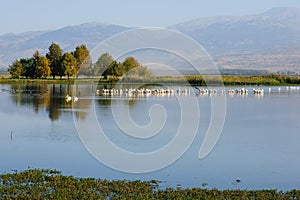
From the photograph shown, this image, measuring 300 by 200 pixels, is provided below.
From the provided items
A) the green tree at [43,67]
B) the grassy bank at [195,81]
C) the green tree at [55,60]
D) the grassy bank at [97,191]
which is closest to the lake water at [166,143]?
the grassy bank at [97,191]

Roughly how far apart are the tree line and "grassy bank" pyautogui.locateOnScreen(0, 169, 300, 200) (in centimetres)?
7394

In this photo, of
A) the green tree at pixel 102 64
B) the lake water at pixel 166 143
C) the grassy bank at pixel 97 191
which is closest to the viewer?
the grassy bank at pixel 97 191

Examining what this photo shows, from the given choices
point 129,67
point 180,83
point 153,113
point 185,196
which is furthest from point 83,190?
point 180,83

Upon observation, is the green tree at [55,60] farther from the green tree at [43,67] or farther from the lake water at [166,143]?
the lake water at [166,143]

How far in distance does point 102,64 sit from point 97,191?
290ft

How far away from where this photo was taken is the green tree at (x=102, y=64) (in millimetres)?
97287

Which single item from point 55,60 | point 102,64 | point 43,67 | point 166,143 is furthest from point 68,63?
point 166,143

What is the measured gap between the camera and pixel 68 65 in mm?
94750

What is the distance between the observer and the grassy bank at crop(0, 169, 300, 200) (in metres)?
13.2

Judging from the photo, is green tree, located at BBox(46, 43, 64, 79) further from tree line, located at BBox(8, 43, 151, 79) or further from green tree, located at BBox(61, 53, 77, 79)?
green tree, located at BBox(61, 53, 77, 79)

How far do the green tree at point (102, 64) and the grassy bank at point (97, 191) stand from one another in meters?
81.0

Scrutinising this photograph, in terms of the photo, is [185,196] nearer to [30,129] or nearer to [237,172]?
[237,172]

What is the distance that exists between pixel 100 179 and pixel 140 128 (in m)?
12.7

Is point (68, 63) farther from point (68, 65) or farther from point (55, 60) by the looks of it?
point (55, 60)
